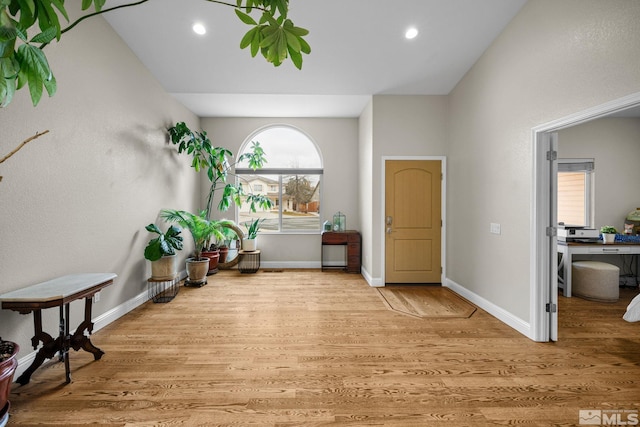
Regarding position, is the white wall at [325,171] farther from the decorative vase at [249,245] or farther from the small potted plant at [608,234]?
the small potted plant at [608,234]

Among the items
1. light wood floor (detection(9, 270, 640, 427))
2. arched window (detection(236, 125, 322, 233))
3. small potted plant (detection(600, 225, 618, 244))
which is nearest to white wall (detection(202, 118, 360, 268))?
arched window (detection(236, 125, 322, 233))

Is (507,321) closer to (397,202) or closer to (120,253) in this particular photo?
(397,202)

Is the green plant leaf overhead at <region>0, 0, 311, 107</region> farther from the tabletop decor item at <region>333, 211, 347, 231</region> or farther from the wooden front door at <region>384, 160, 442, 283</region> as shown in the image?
the tabletop decor item at <region>333, 211, 347, 231</region>

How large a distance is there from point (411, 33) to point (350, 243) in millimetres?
3436

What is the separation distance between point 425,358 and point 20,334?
3.32 m

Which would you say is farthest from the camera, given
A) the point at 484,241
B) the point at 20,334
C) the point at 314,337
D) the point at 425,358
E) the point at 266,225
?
the point at 266,225

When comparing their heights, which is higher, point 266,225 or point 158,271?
point 266,225

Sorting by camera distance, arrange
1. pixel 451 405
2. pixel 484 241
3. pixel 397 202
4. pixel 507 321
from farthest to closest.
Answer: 1. pixel 397 202
2. pixel 484 241
3. pixel 507 321
4. pixel 451 405

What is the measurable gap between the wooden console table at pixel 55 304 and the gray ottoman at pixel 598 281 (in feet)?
18.9

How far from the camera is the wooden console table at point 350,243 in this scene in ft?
18.0

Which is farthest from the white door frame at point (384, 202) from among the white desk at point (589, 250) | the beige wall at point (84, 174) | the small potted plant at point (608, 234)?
the beige wall at point (84, 174)

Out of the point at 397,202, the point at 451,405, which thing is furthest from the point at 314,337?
the point at 397,202

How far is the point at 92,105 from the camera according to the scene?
9.98 feet
